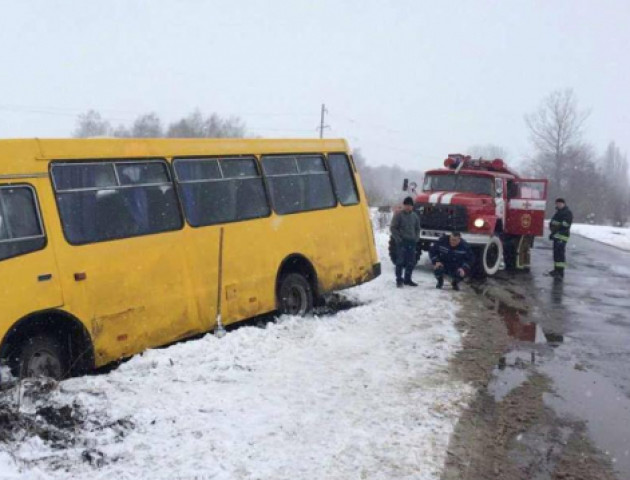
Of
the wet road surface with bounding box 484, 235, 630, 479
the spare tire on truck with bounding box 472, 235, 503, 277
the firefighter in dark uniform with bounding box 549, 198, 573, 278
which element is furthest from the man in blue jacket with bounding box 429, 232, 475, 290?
the firefighter in dark uniform with bounding box 549, 198, 573, 278

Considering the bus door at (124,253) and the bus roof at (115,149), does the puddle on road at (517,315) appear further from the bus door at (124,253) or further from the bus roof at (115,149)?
the bus door at (124,253)

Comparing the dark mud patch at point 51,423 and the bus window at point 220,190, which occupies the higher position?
the bus window at point 220,190

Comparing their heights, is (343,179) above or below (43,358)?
above

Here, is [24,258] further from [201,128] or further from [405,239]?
[201,128]

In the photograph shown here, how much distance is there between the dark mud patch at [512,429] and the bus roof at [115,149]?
4.09m

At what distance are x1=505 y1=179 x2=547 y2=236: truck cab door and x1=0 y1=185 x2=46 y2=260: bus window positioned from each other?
12.8 metres

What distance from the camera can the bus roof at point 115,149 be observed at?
5797mm

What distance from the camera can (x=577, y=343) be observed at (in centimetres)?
855

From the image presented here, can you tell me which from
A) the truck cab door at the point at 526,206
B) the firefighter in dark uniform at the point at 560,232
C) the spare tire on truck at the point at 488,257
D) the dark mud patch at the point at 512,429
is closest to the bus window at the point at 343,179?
the dark mud patch at the point at 512,429

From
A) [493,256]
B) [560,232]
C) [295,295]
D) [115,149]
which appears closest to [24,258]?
[115,149]

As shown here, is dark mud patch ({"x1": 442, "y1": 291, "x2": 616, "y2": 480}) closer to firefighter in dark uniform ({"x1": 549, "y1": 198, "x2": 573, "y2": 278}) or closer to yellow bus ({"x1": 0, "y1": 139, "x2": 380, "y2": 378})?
yellow bus ({"x1": 0, "y1": 139, "x2": 380, "y2": 378})

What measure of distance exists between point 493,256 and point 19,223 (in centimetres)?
1179

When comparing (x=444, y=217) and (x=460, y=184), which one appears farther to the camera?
(x=460, y=184)

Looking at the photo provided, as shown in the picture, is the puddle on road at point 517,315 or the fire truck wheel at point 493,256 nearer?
the puddle on road at point 517,315
